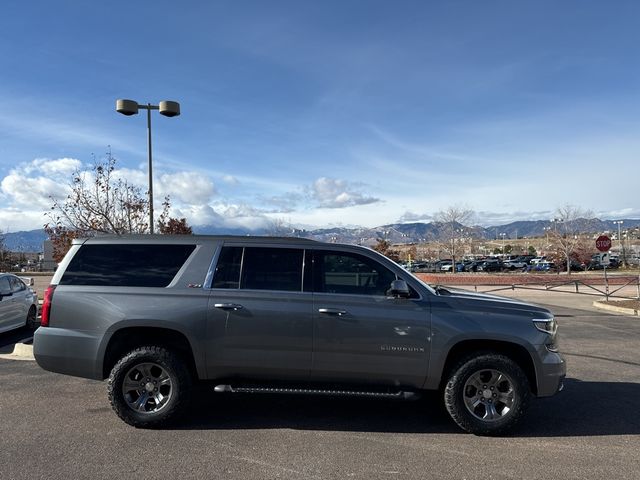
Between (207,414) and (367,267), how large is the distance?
240cm

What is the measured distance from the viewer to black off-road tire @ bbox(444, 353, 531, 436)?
5074 millimetres

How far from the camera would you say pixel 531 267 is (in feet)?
218

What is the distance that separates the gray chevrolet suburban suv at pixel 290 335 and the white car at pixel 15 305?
19.6 feet

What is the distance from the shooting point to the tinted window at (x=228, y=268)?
534 cm

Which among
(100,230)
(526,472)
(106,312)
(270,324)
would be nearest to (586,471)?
(526,472)

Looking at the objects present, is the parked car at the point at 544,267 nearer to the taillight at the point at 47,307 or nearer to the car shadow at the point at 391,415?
the car shadow at the point at 391,415

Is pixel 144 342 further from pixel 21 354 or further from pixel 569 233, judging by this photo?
pixel 569 233

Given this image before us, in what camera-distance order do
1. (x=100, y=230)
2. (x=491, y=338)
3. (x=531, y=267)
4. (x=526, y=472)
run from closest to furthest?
(x=526, y=472) → (x=491, y=338) → (x=100, y=230) → (x=531, y=267)

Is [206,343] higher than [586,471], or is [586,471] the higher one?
[206,343]

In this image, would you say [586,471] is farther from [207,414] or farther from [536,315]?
[207,414]

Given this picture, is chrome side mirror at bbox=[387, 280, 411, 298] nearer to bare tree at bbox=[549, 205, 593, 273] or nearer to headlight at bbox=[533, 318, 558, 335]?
headlight at bbox=[533, 318, 558, 335]

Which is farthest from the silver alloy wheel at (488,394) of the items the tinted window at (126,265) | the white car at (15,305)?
the white car at (15,305)

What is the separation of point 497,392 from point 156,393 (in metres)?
3.43

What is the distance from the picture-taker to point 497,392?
5164 mm
